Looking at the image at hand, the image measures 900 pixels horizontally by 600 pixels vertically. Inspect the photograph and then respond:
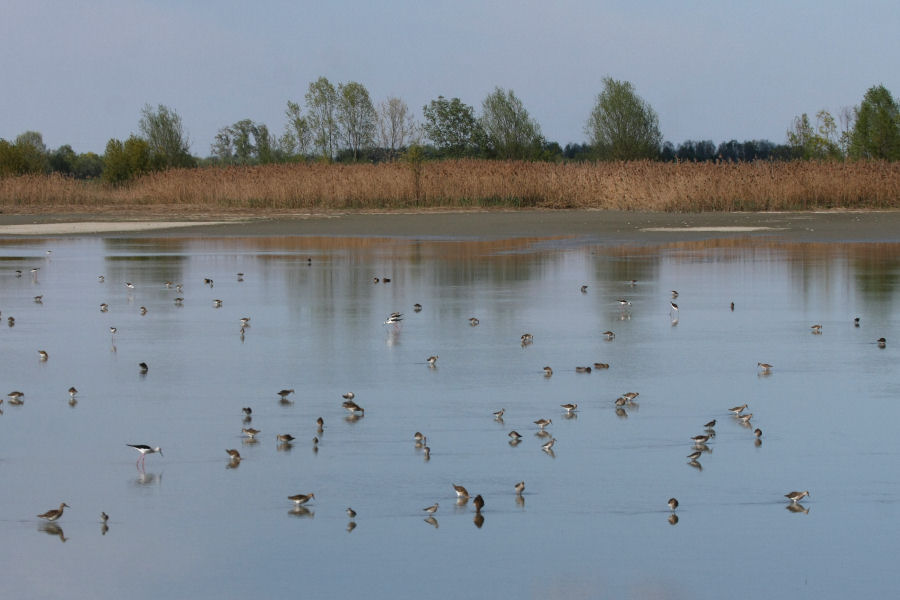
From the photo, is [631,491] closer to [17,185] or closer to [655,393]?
[655,393]

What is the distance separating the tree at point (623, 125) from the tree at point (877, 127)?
12479mm

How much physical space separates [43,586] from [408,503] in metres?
2.05

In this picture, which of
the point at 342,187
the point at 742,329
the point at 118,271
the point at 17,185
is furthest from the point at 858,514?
the point at 17,185

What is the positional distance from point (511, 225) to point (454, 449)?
28803 millimetres

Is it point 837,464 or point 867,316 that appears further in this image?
point 867,316

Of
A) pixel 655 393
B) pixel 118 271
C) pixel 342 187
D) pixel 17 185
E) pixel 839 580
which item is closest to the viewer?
pixel 839 580

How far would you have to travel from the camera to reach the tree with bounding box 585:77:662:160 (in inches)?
3140

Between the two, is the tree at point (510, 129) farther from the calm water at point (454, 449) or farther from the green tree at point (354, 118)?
the calm water at point (454, 449)

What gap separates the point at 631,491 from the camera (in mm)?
7004

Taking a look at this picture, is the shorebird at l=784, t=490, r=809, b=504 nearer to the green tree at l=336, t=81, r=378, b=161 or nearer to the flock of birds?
the flock of birds

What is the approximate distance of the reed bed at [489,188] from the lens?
134ft

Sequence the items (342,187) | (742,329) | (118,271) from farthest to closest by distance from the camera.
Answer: (342,187) → (118,271) → (742,329)

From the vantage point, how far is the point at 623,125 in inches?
3155

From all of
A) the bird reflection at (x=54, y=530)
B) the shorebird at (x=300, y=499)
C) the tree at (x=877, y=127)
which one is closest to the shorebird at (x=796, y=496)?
the shorebird at (x=300, y=499)
